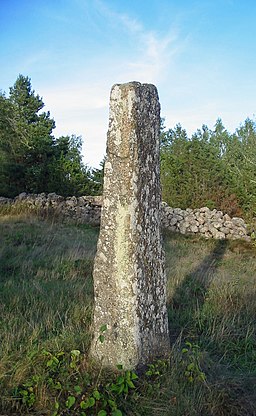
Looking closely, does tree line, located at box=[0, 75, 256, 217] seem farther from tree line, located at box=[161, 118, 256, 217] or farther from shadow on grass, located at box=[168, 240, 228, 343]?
shadow on grass, located at box=[168, 240, 228, 343]

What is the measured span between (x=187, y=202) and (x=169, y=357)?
1313 centimetres

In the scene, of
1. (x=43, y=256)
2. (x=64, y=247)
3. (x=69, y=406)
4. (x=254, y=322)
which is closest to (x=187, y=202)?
(x=64, y=247)

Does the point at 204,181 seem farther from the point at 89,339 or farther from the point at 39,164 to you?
the point at 89,339

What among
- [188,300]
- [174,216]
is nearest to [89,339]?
[188,300]

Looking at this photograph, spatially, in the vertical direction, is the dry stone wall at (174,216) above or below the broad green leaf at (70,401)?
above

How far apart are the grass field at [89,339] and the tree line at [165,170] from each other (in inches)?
325

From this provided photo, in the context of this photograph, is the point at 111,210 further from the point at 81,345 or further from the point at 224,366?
the point at 224,366

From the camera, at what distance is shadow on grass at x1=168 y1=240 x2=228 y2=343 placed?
438cm

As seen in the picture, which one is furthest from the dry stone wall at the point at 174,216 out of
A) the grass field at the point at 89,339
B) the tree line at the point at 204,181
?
the grass field at the point at 89,339

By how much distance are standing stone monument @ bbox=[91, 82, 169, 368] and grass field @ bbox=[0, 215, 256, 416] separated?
235 mm

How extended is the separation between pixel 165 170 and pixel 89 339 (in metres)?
14.1

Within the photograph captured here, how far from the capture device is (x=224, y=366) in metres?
3.43

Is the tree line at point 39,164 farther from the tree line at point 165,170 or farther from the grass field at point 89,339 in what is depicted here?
the grass field at point 89,339

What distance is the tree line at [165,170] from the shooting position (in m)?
15.3
